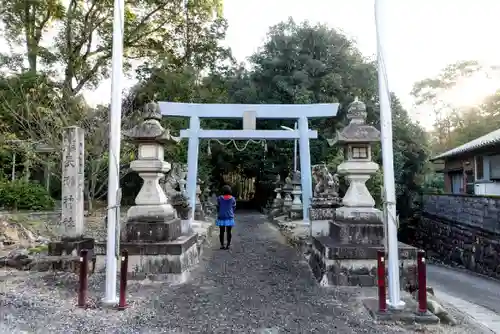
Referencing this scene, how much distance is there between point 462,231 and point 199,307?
13.9 m

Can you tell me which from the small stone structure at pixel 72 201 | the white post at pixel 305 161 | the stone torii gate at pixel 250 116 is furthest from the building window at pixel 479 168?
the small stone structure at pixel 72 201

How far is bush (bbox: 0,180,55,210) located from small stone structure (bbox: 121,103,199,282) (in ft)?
42.9

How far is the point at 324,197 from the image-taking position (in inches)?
305

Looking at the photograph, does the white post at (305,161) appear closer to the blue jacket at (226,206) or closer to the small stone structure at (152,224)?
the blue jacket at (226,206)

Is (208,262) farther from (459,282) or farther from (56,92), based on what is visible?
(56,92)

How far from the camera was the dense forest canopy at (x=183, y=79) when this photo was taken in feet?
55.6

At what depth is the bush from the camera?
15992mm

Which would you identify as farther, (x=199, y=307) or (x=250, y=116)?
(x=250, y=116)

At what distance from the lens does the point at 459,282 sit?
38.8ft

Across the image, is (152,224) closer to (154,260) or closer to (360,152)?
(154,260)

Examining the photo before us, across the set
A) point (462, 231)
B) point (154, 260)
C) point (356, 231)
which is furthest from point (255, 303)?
point (462, 231)

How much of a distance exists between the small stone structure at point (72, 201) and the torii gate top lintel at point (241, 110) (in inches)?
144

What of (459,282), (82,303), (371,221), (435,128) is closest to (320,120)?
(459,282)

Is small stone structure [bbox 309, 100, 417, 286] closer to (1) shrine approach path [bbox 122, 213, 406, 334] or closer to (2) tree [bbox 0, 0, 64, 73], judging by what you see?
(1) shrine approach path [bbox 122, 213, 406, 334]
